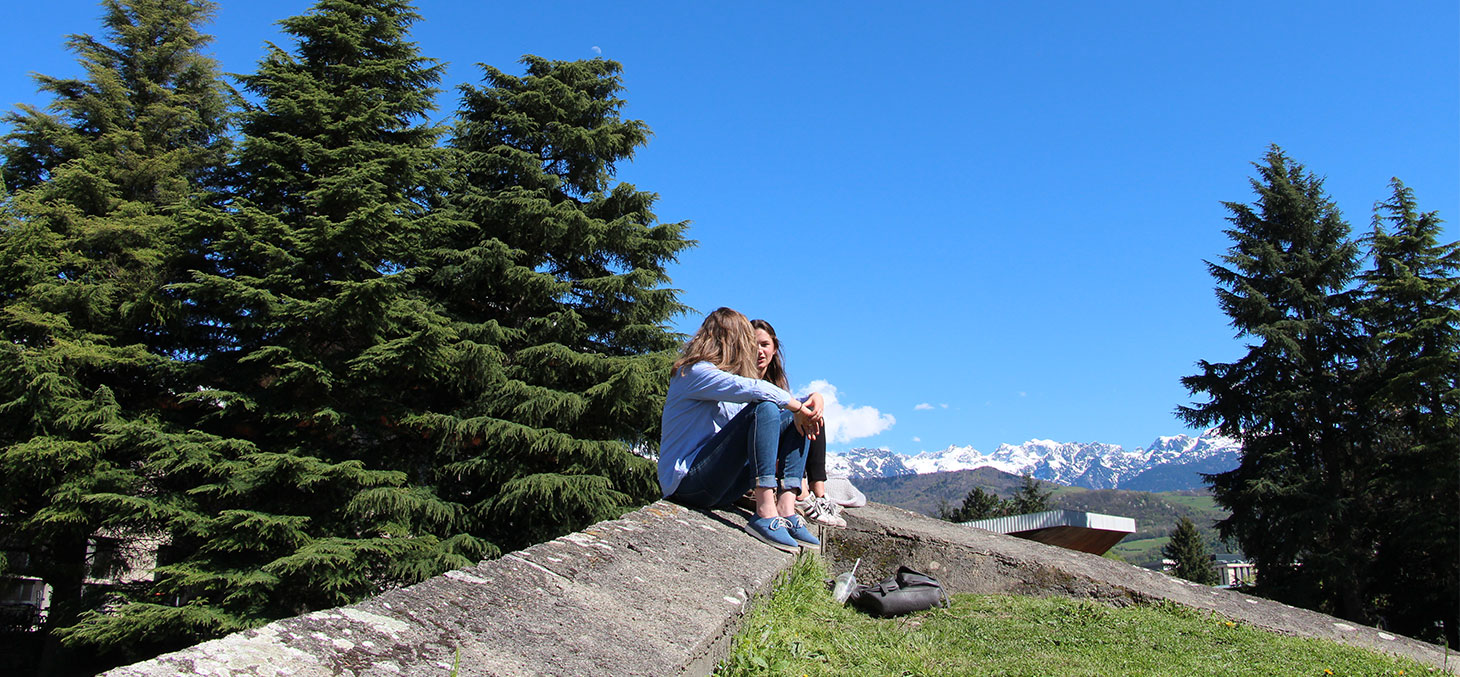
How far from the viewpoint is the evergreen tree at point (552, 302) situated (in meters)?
14.1

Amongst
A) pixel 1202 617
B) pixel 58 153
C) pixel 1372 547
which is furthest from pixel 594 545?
pixel 1372 547

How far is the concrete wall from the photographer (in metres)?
2.09

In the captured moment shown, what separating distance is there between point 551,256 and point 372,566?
6.93 m

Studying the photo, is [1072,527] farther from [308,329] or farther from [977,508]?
[977,508]

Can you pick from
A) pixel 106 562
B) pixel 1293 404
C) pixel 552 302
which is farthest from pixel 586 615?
pixel 1293 404

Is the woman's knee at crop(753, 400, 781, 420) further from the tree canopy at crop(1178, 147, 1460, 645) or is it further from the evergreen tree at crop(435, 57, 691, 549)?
the tree canopy at crop(1178, 147, 1460, 645)

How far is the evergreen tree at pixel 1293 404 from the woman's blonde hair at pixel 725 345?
73.6ft

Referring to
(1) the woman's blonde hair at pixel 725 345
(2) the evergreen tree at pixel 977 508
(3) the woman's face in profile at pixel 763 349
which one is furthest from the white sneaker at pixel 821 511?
(2) the evergreen tree at pixel 977 508

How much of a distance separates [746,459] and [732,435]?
0.63ft

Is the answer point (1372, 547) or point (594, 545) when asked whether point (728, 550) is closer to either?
point (594, 545)

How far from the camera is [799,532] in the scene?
4.80m

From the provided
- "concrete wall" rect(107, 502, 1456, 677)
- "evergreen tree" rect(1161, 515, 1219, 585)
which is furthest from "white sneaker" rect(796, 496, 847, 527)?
"evergreen tree" rect(1161, 515, 1219, 585)

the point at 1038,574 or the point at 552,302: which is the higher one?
the point at 552,302

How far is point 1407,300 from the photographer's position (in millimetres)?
22125
